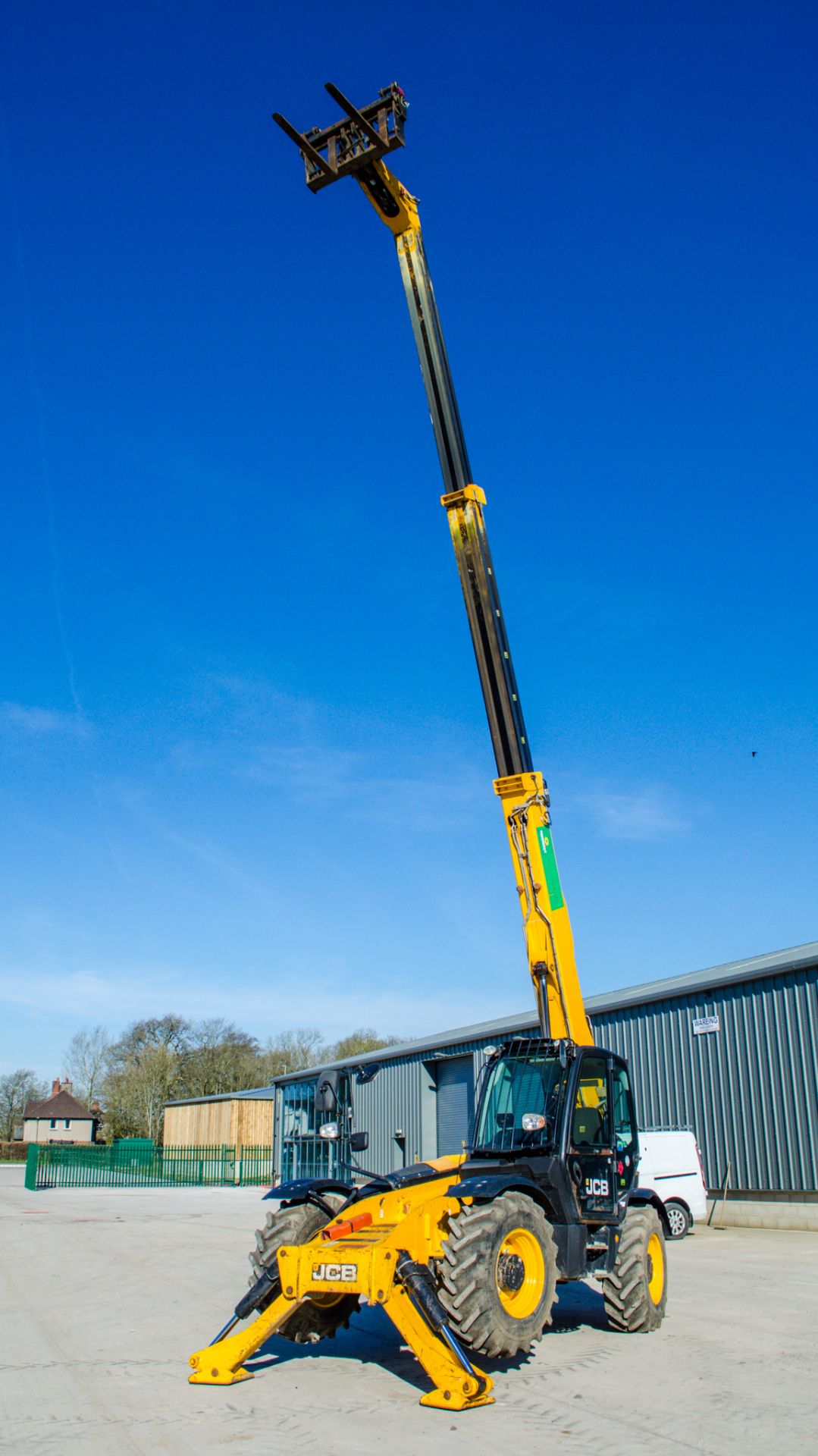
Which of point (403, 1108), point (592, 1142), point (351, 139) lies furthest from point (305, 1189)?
point (403, 1108)

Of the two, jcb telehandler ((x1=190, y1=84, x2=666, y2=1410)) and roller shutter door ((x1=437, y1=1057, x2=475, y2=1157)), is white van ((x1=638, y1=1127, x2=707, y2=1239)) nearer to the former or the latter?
jcb telehandler ((x1=190, y1=84, x2=666, y2=1410))

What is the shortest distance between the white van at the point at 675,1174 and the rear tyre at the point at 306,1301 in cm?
1114

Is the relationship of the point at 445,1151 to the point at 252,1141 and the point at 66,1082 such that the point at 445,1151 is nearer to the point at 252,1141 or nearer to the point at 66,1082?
the point at 252,1141

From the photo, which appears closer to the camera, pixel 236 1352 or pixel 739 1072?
pixel 236 1352

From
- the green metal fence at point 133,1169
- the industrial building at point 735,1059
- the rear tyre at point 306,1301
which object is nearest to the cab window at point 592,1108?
the rear tyre at point 306,1301

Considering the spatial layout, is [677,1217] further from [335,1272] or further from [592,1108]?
[335,1272]

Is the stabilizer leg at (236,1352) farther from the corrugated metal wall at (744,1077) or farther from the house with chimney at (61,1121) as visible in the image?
the house with chimney at (61,1121)

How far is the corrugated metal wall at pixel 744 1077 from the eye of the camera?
1998 centimetres

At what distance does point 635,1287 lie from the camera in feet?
31.3

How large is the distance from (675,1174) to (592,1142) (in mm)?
11084

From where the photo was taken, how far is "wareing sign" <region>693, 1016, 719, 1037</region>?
22.0 meters

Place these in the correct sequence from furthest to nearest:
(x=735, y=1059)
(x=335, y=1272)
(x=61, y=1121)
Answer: (x=61, y=1121), (x=735, y=1059), (x=335, y=1272)

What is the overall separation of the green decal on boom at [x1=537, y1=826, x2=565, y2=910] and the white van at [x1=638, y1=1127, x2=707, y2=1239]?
9626 mm

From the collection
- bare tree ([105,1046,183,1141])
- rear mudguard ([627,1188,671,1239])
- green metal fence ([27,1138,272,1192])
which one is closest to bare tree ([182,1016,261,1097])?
bare tree ([105,1046,183,1141])
